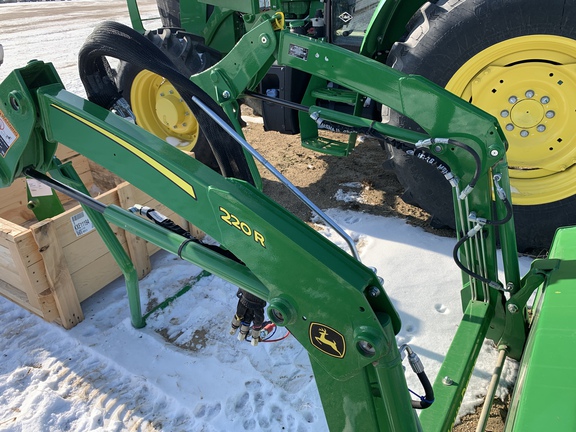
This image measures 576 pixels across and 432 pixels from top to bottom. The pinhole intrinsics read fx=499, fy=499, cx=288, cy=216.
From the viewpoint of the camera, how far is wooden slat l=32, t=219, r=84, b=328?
265 cm

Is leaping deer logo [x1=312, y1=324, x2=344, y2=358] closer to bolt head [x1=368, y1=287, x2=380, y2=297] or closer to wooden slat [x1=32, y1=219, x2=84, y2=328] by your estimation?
bolt head [x1=368, y1=287, x2=380, y2=297]

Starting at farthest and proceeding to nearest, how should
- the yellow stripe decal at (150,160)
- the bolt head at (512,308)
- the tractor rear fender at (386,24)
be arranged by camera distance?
the tractor rear fender at (386,24) → the bolt head at (512,308) → the yellow stripe decal at (150,160)

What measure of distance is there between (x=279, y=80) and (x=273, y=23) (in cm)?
155

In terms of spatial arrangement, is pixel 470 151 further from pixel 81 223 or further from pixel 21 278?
pixel 21 278

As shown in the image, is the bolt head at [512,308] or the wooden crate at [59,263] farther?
the wooden crate at [59,263]

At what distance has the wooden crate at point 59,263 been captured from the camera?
2.65m

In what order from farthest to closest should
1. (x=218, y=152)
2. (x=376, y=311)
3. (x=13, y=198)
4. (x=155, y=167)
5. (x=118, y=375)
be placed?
(x=13, y=198) → (x=118, y=375) → (x=218, y=152) → (x=155, y=167) → (x=376, y=311)

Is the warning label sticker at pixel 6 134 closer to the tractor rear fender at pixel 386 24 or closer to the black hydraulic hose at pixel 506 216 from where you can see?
the black hydraulic hose at pixel 506 216

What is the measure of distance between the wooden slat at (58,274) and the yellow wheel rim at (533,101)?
2.39 meters

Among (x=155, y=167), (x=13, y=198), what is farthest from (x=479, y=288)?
(x=13, y=198)

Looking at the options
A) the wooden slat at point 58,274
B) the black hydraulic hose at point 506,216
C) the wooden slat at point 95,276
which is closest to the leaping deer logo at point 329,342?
the black hydraulic hose at point 506,216

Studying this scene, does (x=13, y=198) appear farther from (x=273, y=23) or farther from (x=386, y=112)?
(x=386, y=112)

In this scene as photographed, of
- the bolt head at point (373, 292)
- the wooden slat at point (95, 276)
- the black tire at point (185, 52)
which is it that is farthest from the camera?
the black tire at point (185, 52)

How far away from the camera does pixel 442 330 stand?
8.73 feet
